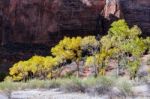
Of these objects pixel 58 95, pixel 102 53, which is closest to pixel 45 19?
pixel 102 53

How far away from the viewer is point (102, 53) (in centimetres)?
6100

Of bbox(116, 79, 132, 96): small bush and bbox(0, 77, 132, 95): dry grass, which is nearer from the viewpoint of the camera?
bbox(116, 79, 132, 96): small bush

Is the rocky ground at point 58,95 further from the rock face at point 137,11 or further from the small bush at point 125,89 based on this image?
the rock face at point 137,11

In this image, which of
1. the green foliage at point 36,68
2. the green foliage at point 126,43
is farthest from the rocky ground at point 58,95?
the green foliage at point 36,68

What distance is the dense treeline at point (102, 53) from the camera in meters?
51.5

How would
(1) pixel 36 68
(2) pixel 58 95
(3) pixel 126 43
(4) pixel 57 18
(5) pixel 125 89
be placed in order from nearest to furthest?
(5) pixel 125 89 < (2) pixel 58 95 < (3) pixel 126 43 < (1) pixel 36 68 < (4) pixel 57 18

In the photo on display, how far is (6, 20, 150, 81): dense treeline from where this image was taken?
51500 mm

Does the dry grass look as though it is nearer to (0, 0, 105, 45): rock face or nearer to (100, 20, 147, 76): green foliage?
(100, 20, 147, 76): green foliage

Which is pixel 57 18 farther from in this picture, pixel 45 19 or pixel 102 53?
pixel 102 53

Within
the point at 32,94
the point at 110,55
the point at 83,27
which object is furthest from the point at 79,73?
the point at 32,94

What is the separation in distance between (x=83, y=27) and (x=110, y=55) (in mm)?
26597

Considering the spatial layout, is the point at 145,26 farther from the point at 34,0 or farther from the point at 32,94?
the point at 32,94

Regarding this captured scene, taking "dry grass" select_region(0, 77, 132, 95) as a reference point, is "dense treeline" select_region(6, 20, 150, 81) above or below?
below

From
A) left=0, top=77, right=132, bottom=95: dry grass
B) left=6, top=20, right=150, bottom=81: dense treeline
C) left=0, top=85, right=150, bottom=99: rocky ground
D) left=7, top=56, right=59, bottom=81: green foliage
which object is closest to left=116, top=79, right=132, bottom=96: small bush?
left=0, top=77, right=132, bottom=95: dry grass
